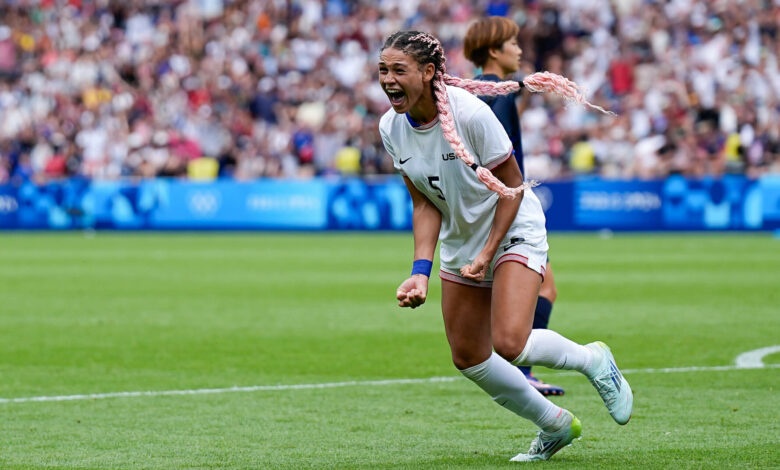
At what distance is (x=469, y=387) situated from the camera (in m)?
8.24

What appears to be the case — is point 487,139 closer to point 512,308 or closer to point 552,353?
point 512,308

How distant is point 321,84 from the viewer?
31.3 meters

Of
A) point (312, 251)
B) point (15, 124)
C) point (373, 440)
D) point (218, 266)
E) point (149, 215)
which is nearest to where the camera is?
point (373, 440)

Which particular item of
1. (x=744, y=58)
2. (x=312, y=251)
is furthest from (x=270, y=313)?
(x=744, y=58)

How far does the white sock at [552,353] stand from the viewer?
18.6ft

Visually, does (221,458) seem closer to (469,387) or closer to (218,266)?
(469,387)

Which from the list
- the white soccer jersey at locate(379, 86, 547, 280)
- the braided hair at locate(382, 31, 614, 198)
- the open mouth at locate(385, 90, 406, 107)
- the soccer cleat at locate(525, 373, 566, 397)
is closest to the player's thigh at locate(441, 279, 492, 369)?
the white soccer jersey at locate(379, 86, 547, 280)

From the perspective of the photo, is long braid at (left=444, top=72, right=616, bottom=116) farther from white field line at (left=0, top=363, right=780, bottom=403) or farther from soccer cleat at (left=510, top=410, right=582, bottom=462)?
white field line at (left=0, top=363, right=780, bottom=403)

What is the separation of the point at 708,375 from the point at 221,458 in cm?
379

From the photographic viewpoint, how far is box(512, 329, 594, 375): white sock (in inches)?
223

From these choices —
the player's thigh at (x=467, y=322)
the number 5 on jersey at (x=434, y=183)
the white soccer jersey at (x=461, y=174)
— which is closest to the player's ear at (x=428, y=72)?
the white soccer jersey at (x=461, y=174)

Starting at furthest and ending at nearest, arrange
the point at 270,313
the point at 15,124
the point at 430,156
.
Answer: the point at 15,124 < the point at 270,313 < the point at 430,156

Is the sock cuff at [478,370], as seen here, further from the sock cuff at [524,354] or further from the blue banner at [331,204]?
the blue banner at [331,204]

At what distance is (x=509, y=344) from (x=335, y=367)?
12.0 feet
